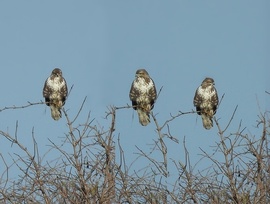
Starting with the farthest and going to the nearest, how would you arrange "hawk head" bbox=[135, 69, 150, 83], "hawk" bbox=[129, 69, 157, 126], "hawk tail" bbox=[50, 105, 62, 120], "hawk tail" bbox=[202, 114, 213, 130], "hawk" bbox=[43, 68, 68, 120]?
1. "hawk" bbox=[43, 68, 68, 120]
2. "hawk head" bbox=[135, 69, 150, 83]
3. "hawk" bbox=[129, 69, 157, 126]
4. "hawk tail" bbox=[50, 105, 62, 120]
5. "hawk tail" bbox=[202, 114, 213, 130]

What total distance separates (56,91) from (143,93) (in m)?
1.67

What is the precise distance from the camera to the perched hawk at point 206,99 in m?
15.9

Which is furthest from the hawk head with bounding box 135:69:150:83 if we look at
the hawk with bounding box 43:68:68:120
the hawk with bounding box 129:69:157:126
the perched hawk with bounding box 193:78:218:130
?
the hawk with bounding box 43:68:68:120

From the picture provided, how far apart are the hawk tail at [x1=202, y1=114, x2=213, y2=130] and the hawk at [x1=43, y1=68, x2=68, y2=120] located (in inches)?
105

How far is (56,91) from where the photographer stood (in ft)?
53.2

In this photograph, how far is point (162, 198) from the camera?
11328 mm

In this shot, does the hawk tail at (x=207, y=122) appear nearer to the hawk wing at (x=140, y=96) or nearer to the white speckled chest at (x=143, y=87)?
the hawk wing at (x=140, y=96)

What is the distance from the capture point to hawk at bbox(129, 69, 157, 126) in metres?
15.9

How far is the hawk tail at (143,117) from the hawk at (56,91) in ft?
4.96

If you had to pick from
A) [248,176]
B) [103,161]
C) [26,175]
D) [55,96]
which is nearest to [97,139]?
[103,161]

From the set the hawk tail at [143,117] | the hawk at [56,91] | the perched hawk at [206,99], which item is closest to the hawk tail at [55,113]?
the hawk at [56,91]

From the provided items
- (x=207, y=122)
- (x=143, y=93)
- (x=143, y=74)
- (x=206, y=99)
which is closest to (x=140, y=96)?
(x=143, y=93)

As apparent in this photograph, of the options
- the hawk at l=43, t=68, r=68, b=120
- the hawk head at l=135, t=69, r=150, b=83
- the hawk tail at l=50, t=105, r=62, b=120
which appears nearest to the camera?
the hawk tail at l=50, t=105, r=62, b=120

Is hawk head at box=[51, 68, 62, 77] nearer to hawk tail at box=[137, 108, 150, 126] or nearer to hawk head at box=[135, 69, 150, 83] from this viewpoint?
hawk head at box=[135, 69, 150, 83]
